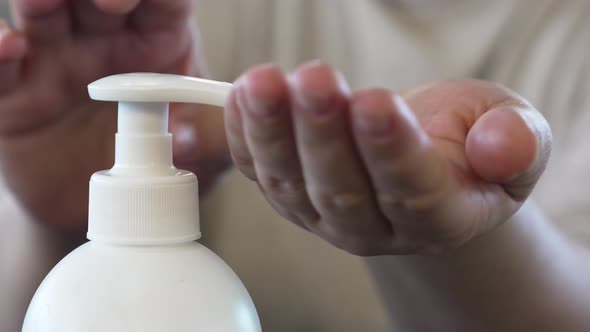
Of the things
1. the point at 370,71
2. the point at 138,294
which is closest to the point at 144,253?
the point at 138,294

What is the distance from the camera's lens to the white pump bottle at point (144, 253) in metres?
0.22

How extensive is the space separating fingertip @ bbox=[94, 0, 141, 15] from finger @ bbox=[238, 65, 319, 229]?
0.35ft

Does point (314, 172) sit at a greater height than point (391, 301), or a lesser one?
greater

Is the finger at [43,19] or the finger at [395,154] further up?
the finger at [43,19]

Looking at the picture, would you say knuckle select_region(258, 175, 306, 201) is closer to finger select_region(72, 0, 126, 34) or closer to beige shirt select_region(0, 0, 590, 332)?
finger select_region(72, 0, 126, 34)

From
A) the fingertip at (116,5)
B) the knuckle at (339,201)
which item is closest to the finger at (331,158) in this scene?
the knuckle at (339,201)

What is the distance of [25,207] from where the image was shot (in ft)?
1.19

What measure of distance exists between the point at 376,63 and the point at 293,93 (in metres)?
0.38

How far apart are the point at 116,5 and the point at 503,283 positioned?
239 mm

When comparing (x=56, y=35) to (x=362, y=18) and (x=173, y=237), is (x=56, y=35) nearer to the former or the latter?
(x=173, y=237)

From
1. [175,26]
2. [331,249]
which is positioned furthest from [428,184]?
[331,249]

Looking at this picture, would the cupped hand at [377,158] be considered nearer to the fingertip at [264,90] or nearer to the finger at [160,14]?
the fingertip at [264,90]

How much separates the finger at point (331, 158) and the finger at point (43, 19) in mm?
142

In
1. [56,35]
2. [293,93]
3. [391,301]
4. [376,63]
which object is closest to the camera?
[293,93]
